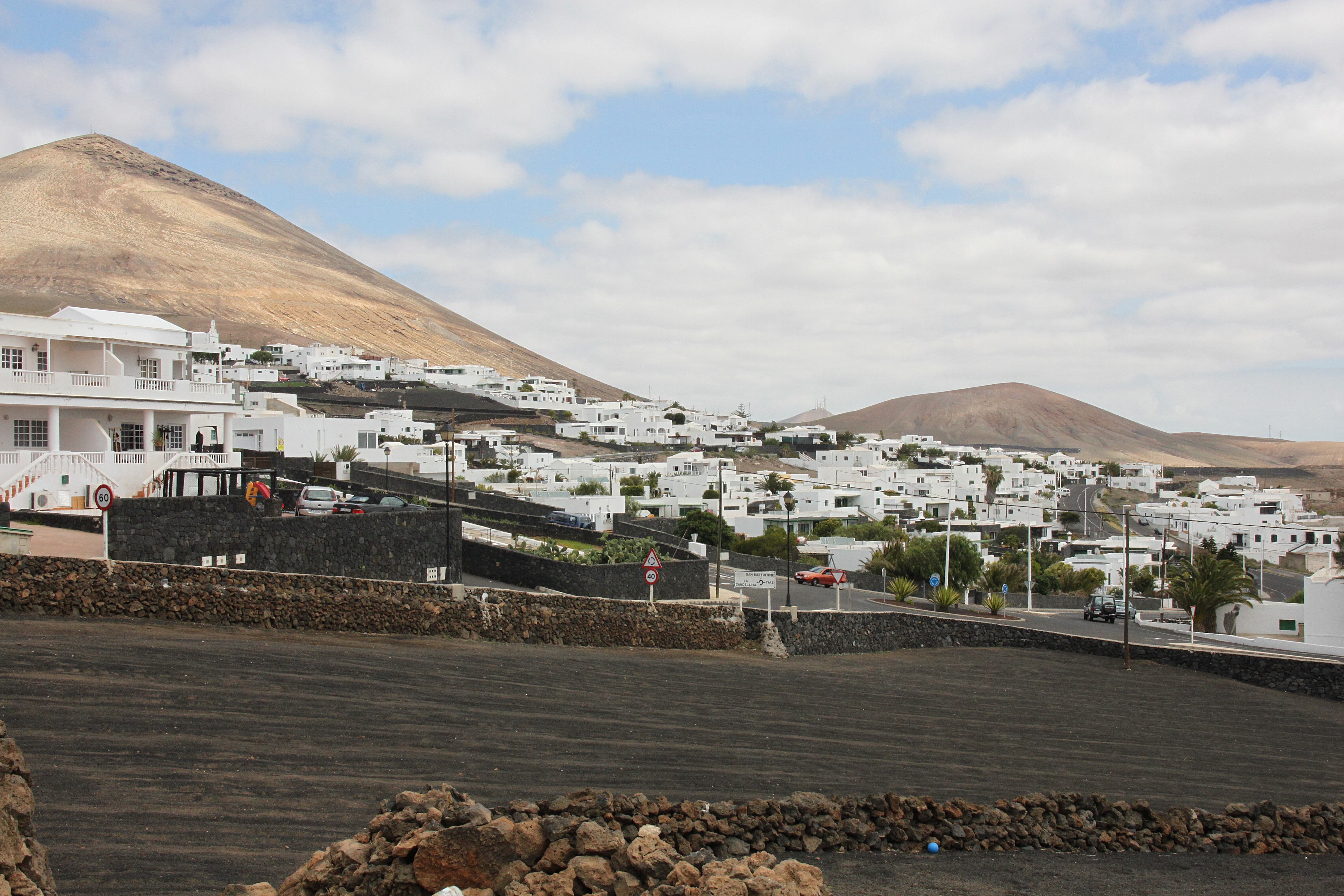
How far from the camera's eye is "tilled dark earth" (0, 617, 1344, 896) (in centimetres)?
927

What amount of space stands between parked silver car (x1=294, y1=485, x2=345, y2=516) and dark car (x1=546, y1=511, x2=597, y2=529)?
867 cm

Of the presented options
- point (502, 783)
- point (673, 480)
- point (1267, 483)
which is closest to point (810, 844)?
point (502, 783)

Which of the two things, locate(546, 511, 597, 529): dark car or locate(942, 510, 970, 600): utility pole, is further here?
locate(942, 510, 970, 600): utility pole

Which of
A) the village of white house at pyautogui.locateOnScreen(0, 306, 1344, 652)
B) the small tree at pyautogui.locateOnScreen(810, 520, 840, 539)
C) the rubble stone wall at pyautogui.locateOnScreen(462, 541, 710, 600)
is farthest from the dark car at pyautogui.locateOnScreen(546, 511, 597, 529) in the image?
the small tree at pyautogui.locateOnScreen(810, 520, 840, 539)

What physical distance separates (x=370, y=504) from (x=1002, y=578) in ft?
87.5

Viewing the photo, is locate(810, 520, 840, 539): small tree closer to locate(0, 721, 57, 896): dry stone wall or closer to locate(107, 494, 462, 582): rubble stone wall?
locate(107, 494, 462, 582): rubble stone wall

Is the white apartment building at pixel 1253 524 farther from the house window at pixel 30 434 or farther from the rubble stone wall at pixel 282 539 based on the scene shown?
the house window at pixel 30 434

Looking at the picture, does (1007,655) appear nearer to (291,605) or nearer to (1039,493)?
(291,605)

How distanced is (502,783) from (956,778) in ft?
23.2

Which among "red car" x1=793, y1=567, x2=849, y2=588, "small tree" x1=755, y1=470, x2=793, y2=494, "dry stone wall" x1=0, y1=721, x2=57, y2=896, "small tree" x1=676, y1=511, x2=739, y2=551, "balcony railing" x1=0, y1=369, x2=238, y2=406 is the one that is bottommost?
"red car" x1=793, y1=567, x2=849, y2=588

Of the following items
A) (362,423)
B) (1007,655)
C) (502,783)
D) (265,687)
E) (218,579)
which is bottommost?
(1007,655)

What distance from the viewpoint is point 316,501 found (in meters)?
29.0

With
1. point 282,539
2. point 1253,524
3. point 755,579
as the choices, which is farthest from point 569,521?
point 1253,524

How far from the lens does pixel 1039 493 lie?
369 feet
